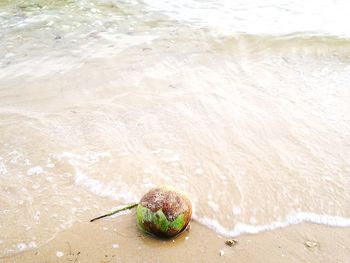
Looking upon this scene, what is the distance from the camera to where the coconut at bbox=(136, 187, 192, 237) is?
2121mm

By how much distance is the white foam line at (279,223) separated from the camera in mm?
2361

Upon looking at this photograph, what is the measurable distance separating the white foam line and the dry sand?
1.8 inches

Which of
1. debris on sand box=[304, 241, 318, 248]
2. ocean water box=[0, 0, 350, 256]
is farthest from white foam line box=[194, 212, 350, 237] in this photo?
debris on sand box=[304, 241, 318, 248]

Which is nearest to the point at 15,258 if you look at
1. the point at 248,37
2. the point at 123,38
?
the point at 123,38

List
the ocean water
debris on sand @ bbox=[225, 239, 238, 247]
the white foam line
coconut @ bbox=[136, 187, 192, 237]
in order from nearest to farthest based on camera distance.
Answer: coconut @ bbox=[136, 187, 192, 237] < debris on sand @ bbox=[225, 239, 238, 247] < the white foam line < the ocean water

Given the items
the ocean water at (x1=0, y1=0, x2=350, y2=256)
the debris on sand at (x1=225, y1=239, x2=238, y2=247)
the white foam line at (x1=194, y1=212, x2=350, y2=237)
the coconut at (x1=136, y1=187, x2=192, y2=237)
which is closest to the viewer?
the coconut at (x1=136, y1=187, x2=192, y2=237)

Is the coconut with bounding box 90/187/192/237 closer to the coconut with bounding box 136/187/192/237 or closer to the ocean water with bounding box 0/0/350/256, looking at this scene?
the coconut with bounding box 136/187/192/237

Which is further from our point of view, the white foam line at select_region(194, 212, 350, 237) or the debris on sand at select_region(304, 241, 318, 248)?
the white foam line at select_region(194, 212, 350, 237)

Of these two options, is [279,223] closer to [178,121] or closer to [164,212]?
[164,212]

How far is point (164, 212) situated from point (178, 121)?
1546 millimetres

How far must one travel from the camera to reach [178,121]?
11.6 feet

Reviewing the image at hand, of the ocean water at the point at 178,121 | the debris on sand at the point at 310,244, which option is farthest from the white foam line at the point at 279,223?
the debris on sand at the point at 310,244

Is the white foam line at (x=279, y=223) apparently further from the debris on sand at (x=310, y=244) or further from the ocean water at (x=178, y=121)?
the debris on sand at (x=310, y=244)

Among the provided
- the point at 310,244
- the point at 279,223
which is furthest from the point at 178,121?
the point at 310,244
